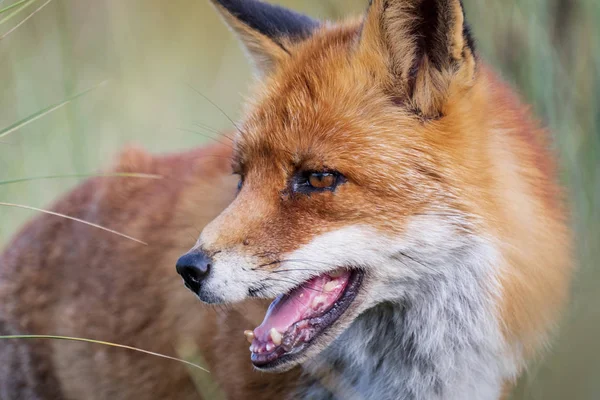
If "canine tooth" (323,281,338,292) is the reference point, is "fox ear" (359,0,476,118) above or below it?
above

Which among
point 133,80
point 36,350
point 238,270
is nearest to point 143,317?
point 36,350

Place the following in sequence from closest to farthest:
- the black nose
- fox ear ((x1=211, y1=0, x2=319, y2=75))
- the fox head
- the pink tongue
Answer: the black nose
the fox head
the pink tongue
fox ear ((x1=211, y1=0, x2=319, y2=75))

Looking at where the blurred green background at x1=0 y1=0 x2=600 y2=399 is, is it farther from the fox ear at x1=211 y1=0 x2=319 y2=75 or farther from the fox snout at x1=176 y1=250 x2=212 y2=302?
the fox snout at x1=176 y1=250 x2=212 y2=302

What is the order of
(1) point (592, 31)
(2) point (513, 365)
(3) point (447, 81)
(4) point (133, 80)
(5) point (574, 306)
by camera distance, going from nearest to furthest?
(3) point (447, 81)
(2) point (513, 365)
(5) point (574, 306)
(1) point (592, 31)
(4) point (133, 80)

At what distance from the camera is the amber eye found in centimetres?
281

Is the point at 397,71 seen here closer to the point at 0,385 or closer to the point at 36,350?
the point at 36,350

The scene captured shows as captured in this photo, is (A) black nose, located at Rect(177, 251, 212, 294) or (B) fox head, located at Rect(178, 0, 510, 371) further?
(B) fox head, located at Rect(178, 0, 510, 371)

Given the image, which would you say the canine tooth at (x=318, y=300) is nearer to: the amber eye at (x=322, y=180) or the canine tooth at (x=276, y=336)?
the canine tooth at (x=276, y=336)

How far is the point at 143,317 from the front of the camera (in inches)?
154

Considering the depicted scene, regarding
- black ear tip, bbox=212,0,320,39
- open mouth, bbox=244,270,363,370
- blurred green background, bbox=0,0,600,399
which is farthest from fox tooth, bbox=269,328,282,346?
black ear tip, bbox=212,0,320,39

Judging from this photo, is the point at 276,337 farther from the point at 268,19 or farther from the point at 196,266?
the point at 268,19

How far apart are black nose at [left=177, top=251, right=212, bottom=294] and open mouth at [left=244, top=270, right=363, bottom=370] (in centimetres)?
33

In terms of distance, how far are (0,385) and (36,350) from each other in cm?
37

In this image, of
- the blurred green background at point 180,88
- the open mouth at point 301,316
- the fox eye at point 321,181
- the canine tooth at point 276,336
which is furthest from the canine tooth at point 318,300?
the blurred green background at point 180,88
